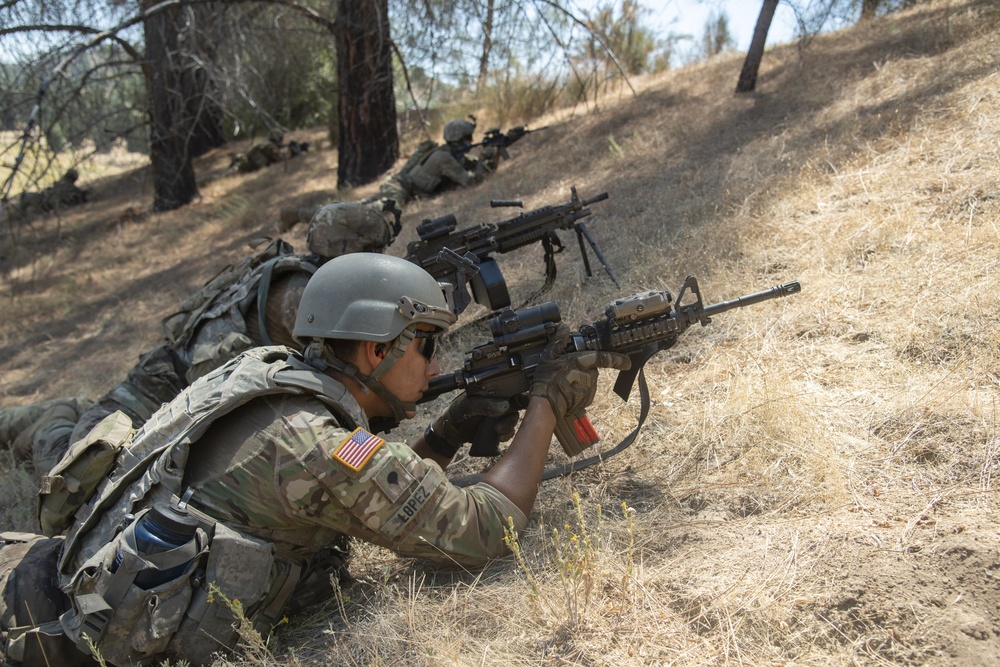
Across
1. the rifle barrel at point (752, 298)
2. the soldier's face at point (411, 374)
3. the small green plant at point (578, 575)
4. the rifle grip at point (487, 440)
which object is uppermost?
the rifle barrel at point (752, 298)

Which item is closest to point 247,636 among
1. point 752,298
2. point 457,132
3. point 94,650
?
point 94,650

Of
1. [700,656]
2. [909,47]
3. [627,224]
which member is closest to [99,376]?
[627,224]

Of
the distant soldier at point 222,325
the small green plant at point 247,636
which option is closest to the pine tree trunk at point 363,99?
the distant soldier at point 222,325

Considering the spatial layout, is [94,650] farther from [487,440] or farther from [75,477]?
[487,440]

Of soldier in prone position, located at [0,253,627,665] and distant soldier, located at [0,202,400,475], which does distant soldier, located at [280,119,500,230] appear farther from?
soldier in prone position, located at [0,253,627,665]

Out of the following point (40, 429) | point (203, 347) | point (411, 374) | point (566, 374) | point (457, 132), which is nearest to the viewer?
point (411, 374)

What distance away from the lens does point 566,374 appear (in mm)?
3105

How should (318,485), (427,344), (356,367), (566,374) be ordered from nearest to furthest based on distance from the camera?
(318,485) < (356,367) < (427,344) < (566,374)

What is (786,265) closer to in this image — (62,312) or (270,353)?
(270,353)

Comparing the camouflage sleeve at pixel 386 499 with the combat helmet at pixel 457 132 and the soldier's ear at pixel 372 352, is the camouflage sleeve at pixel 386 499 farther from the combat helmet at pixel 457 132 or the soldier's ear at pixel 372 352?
the combat helmet at pixel 457 132

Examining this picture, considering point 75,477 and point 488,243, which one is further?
point 488,243

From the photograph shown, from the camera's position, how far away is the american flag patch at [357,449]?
2371 millimetres

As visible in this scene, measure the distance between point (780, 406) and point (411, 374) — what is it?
170cm

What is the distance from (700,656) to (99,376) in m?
6.61
